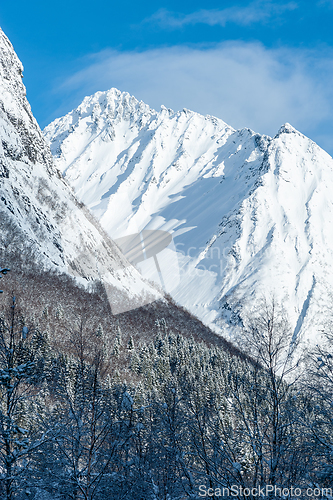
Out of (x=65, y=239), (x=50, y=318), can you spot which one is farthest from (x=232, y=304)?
(x=50, y=318)

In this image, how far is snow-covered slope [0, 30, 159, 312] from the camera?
9625 centimetres

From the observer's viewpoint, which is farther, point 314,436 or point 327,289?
point 327,289

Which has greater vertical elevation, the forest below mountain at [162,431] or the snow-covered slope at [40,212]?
the snow-covered slope at [40,212]

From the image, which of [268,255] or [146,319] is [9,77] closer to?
[146,319]

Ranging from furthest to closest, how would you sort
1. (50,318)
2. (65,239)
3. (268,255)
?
(268,255)
(65,239)
(50,318)

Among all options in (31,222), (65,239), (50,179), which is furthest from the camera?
(50,179)

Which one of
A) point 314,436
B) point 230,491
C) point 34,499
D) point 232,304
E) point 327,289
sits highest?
point 327,289

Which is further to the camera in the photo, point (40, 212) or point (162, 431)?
point (40, 212)

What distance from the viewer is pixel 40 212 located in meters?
102

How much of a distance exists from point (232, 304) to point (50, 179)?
322 ft

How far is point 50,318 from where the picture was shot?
218 ft

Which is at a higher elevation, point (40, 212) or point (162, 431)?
point (40, 212)

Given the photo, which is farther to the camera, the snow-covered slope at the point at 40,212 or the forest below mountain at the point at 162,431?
the snow-covered slope at the point at 40,212

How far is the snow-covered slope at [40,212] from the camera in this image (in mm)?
96250
